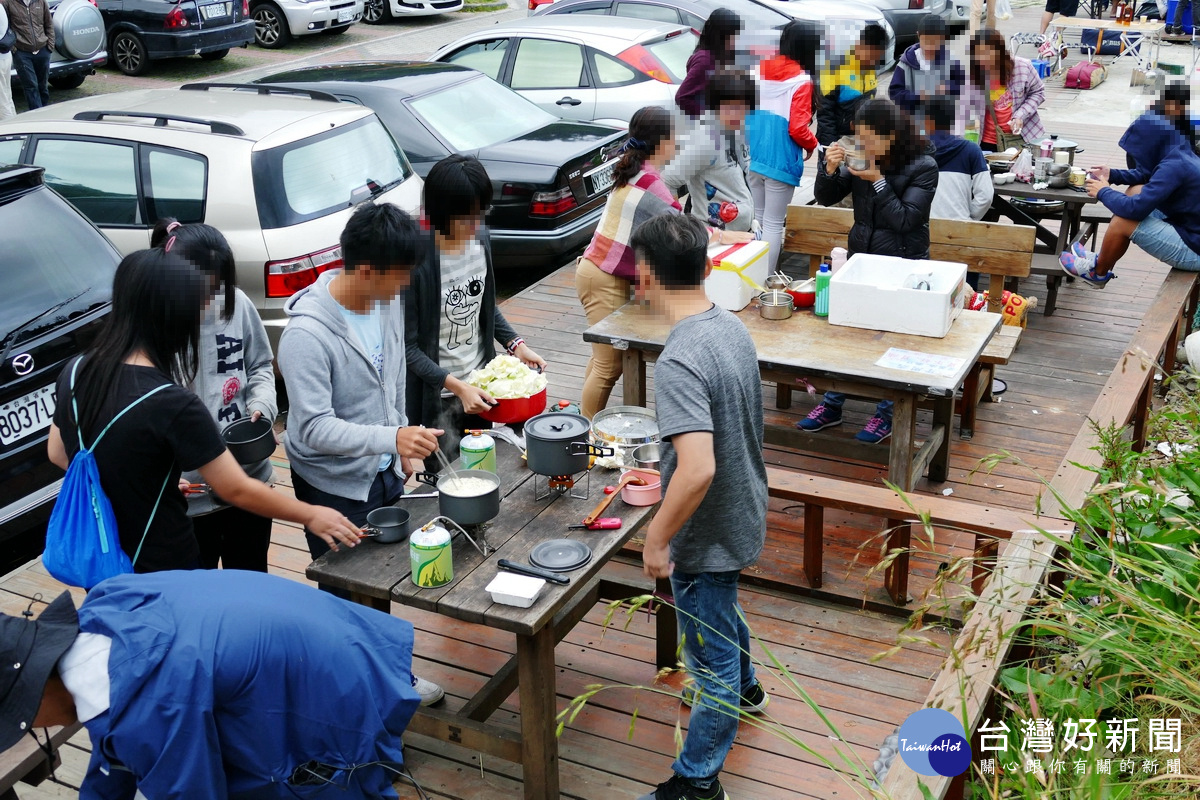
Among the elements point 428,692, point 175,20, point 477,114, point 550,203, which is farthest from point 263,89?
point 175,20

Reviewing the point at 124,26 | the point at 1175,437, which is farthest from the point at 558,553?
the point at 124,26

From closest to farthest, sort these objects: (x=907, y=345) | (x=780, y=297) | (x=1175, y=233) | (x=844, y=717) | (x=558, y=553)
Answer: (x=558, y=553), (x=844, y=717), (x=907, y=345), (x=780, y=297), (x=1175, y=233)

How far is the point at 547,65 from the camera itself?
10.5m

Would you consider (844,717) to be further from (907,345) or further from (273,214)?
(273,214)

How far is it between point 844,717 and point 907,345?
1.91 m

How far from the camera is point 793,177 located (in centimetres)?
701

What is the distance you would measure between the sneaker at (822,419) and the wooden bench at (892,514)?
134 centimetres

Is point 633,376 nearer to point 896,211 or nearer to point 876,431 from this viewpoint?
point 876,431

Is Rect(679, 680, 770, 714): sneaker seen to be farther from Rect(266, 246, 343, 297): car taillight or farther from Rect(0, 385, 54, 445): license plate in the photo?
Rect(266, 246, 343, 297): car taillight

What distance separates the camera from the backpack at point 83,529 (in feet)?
9.87

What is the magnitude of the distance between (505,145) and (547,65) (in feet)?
8.23

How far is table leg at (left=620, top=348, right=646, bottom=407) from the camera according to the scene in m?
5.37

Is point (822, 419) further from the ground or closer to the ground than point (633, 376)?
closer to the ground

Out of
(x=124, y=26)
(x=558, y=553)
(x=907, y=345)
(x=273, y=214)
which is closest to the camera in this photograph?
(x=558, y=553)
